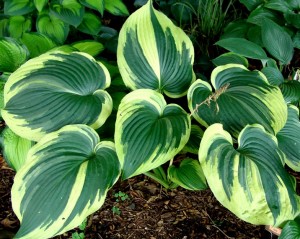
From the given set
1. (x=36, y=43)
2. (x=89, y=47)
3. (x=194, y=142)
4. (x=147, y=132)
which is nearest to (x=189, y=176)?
(x=194, y=142)

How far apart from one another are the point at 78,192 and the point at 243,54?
2.97ft

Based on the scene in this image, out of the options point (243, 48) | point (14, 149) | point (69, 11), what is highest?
point (69, 11)

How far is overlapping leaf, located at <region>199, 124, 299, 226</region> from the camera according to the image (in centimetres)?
122

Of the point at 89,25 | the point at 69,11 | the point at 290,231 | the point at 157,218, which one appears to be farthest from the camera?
the point at 89,25

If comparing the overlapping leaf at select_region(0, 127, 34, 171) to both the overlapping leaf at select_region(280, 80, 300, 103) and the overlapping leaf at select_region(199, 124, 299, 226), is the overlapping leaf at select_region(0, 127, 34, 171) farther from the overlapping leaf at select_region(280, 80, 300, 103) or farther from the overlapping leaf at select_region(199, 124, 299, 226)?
the overlapping leaf at select_region(280, 80, 300, 103)

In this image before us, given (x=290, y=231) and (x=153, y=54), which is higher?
(x=153, y=54)

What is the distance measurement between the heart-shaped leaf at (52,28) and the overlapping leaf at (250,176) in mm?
867

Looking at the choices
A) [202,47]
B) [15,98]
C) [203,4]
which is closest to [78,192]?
[15,98]

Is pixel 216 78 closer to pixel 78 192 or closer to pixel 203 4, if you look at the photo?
pixel 78 192

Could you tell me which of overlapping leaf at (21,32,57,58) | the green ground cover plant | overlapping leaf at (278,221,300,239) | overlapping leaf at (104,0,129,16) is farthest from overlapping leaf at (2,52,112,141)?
overlapping leaf at (278,221,300,239)

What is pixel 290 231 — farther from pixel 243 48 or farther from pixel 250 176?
pixel 243 48

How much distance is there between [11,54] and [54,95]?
0.31 metres

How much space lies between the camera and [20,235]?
1.17 metres

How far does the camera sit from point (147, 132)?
1.32 meters
